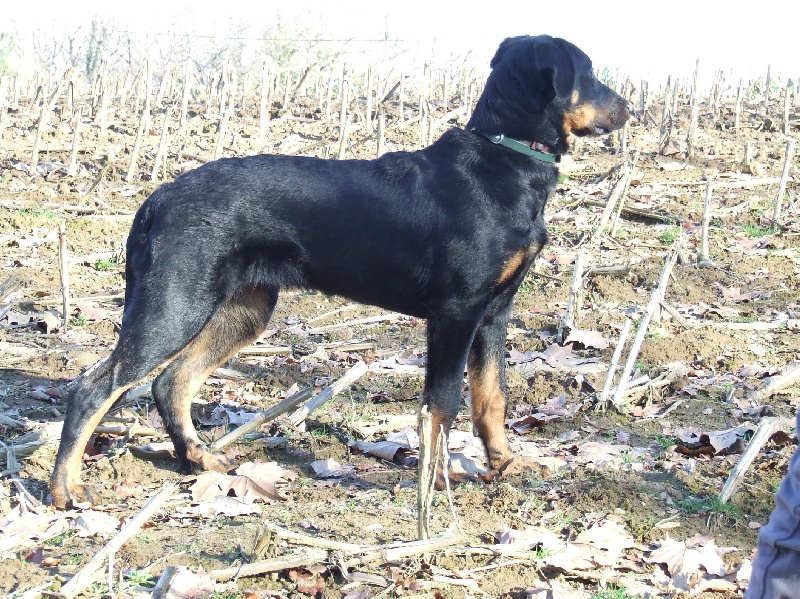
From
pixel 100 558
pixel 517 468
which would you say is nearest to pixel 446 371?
pixel 517 468

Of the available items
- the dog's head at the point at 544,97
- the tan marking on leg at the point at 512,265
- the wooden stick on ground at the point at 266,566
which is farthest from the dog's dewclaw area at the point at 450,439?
the dog's head at the point at 544,97

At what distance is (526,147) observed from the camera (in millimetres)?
5188

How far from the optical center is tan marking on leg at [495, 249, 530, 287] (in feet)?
16.4

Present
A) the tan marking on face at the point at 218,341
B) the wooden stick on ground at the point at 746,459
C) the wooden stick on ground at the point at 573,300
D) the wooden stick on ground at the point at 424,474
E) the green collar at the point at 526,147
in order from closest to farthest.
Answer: the wooden stick on ground at the point at 424,474, the wooden stick on ground at the point at 746,459, the green collar at the point at 526,147, the tan marking on face at the point at 218,341, the wooden stick on ground at the point at 573,300

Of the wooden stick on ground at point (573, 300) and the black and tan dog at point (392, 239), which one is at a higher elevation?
the black and tan dog at point (392, 239)

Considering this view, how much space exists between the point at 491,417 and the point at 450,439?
49cm

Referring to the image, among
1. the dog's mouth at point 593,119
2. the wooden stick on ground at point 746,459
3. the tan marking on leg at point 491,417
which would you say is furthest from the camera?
the dog's mouth at point 593,119

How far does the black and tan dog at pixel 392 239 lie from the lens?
16.3 ft

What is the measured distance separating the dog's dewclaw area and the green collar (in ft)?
3.56

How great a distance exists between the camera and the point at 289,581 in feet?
11.6

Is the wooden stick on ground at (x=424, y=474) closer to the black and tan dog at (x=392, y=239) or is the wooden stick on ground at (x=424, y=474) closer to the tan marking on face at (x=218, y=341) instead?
the black and tan dog at (x=392, y=239)

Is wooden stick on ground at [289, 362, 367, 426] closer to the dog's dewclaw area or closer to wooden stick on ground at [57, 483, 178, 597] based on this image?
the dog's dewclaw area

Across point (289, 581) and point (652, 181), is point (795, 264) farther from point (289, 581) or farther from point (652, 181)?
point (289, 581)

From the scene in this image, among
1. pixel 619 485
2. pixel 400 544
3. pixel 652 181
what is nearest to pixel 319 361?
pixel 619 485
